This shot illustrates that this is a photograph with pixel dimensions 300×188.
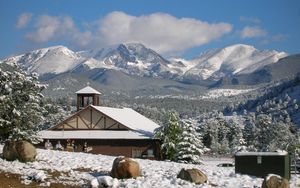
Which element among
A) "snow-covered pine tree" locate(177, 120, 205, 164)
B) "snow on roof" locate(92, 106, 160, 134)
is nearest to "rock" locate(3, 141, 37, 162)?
"snow-covered pine tree" locate(177, 120, 205, 164)

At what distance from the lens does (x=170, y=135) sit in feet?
168

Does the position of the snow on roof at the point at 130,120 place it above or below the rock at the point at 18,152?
above

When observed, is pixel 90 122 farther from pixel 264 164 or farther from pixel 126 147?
pixel 264 164

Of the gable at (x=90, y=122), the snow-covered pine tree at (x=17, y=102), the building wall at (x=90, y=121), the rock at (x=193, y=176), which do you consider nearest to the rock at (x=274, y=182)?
the rock at (x=193, y=176)

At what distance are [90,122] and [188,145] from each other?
13.4 metres

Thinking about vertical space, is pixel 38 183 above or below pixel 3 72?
below

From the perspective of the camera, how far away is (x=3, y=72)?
27984 millimetres

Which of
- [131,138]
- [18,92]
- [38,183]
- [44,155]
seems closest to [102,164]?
[44,155]

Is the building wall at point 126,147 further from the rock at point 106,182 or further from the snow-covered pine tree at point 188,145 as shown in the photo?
the rock at point 106,182

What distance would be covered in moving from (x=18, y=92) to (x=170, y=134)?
74.4ft

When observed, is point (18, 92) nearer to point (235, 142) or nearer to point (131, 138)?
point (131, 138)

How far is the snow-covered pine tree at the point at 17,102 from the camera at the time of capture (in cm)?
2812

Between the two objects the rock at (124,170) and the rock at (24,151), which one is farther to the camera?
the rock at (24,151)

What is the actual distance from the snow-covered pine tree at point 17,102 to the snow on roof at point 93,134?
66.1ft
